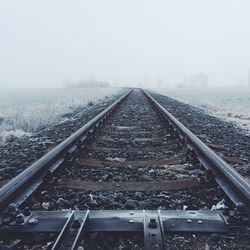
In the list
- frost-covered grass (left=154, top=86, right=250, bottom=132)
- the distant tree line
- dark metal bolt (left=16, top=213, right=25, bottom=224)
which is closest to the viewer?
dark metal bolt (left=16, top=213, right=25, bottom=224)

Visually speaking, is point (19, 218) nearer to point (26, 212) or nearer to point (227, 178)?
point (26, 212)

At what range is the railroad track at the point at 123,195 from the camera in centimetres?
250

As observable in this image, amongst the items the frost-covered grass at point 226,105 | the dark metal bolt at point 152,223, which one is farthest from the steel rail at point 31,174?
the frost-covered grass at point 226,105

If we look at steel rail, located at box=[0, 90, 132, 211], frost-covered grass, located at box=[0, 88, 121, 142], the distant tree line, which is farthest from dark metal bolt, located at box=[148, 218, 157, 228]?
the distant tree line

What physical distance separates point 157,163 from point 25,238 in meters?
2.48

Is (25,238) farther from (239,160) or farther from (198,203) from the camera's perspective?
(239,160)

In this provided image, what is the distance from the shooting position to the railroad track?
2500mm

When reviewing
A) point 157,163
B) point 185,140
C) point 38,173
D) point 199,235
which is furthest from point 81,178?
point 185,140

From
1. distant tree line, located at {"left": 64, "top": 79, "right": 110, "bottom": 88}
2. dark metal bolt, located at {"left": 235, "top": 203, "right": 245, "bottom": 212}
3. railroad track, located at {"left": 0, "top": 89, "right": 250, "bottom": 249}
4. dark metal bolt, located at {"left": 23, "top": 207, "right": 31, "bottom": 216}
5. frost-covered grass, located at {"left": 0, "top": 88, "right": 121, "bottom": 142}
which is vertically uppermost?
dark metal bolt, located at {"left": 235, "top": 203, "right": 245, "bottom": 212}

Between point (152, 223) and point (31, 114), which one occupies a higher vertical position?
point (152, 223)

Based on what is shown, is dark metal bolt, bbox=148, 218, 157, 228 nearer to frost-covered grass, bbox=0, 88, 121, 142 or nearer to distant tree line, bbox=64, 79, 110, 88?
frost-covered grass, bbox=0, 88, 121, 142

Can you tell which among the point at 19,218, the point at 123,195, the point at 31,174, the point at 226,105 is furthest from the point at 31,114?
the point at 226,105

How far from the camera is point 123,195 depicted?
3365mm

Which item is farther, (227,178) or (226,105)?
(226,105)
